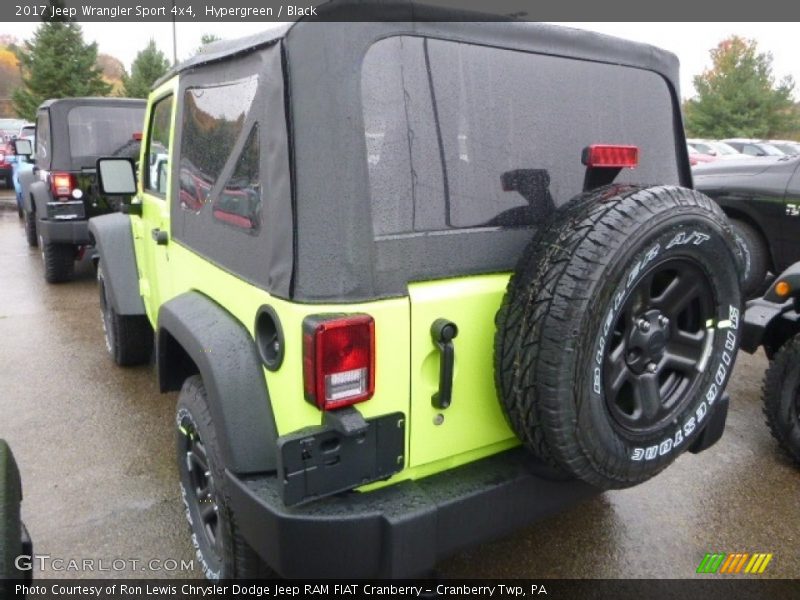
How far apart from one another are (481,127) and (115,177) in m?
2.40

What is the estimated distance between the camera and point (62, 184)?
6512mm

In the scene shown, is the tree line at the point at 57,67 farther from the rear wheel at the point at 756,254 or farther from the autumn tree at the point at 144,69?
the rear wheel at the point at 756,254

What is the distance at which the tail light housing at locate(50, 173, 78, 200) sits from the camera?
6.49 m

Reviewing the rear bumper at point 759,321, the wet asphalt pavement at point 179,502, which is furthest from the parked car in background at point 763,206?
the rear bumper at point 759,321

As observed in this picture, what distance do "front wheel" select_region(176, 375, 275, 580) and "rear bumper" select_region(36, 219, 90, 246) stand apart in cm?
474

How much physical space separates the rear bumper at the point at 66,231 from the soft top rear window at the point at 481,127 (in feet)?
18.2

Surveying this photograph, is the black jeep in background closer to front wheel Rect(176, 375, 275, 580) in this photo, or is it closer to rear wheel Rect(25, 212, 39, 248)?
rear wheel Rect(25, 212, 39, 248)

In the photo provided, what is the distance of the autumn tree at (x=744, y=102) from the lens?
106ft

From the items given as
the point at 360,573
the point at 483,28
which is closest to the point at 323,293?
the point at 360,573

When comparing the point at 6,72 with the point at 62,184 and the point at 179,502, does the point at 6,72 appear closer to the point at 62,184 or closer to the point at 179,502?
the point at 62,184

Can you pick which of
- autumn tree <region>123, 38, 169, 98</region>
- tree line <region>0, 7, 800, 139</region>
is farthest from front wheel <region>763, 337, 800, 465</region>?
autumn tree <region>123, 38, 169, 98</region>

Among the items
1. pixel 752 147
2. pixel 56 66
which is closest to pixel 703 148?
pixel 752 147

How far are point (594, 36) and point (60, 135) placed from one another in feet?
19.8

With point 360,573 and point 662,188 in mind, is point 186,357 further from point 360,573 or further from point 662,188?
point 662,188
